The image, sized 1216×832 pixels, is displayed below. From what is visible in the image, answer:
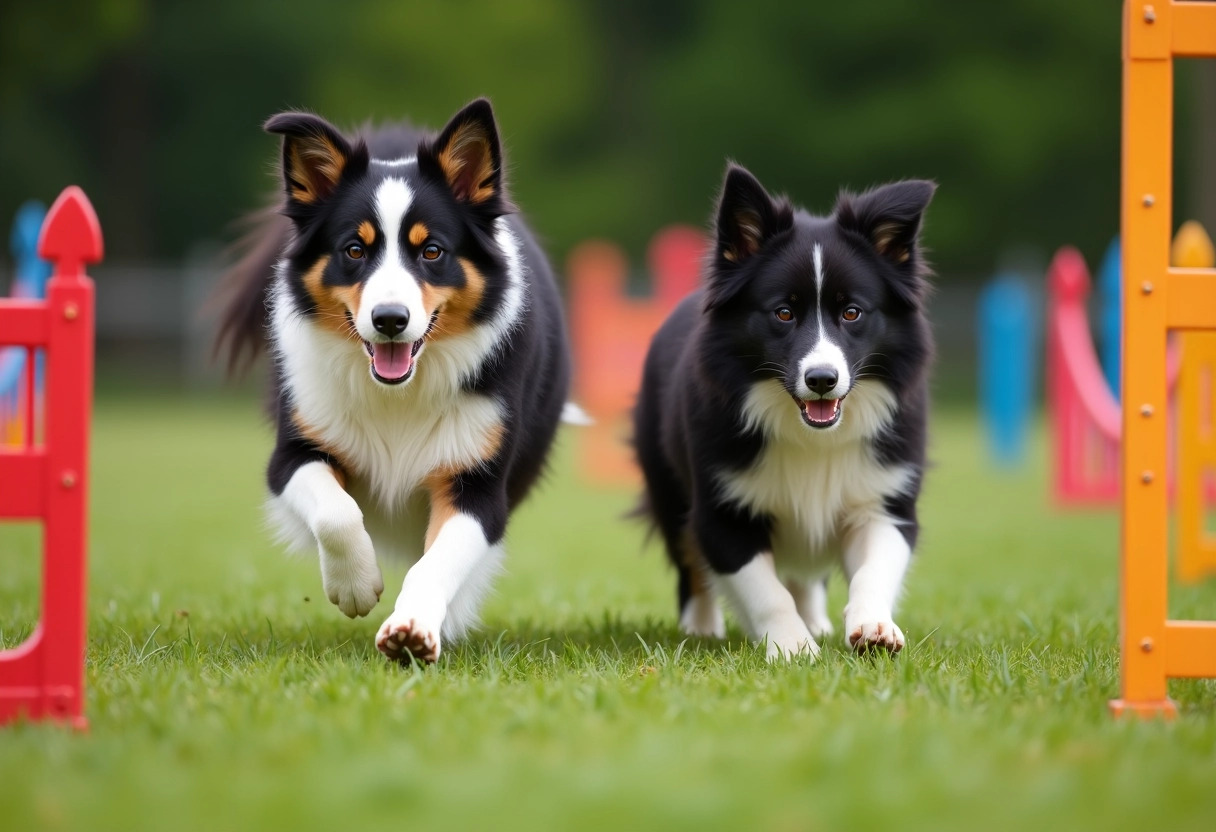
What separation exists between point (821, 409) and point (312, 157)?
6.34ft

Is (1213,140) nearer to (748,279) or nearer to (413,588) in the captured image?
(748,279)

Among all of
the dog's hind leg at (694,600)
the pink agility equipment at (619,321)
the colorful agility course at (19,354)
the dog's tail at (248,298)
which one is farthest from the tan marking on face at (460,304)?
the pink agility equipment at (619,321)

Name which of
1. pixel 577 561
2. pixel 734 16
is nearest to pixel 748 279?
pixel 577 561

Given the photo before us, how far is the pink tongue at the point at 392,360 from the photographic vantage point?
15.0ft

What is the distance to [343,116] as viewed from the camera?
31469 mm

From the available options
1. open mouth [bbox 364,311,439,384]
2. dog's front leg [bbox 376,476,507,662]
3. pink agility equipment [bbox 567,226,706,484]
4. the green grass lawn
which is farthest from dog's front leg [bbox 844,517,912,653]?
pink agility equipment [bbox 567,226,706,484]

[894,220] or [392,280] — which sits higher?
[894,220]

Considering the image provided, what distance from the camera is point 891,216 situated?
4996 millimetres

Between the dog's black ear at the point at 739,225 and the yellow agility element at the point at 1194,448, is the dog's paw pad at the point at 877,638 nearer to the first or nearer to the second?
the dog's black ear at the point at 739,225

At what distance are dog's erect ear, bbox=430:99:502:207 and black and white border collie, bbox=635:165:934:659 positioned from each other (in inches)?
32.7

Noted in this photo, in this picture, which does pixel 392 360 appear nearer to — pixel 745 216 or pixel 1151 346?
pixel 745 216

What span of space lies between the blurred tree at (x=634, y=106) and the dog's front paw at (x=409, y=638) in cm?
2721

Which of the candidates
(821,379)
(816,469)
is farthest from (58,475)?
(816,469)

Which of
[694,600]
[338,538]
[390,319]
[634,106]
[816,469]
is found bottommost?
[694,600]
